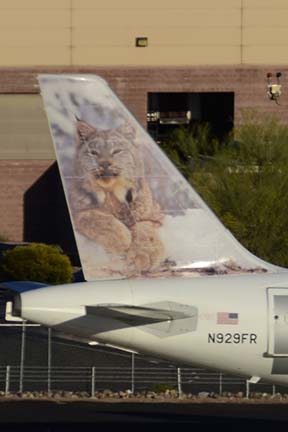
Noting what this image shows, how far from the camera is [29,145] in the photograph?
2665 inches

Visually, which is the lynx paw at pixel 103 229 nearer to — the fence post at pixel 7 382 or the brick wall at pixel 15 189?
the fence post at pixel 7 382

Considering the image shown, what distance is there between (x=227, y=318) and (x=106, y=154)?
3.03m

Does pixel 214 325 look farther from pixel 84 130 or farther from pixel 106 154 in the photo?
pixel 84 130

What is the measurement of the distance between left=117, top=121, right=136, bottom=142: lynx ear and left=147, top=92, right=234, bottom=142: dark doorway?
A: 4994cm

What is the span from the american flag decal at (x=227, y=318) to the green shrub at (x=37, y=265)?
3136 centimetres

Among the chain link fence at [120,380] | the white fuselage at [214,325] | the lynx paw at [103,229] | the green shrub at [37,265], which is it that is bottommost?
the chain link fence at [120,380]

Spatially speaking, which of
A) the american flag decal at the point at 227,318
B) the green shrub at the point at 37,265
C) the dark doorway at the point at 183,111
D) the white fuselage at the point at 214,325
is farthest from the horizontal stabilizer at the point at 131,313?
the dark doorway at the point at 183,111

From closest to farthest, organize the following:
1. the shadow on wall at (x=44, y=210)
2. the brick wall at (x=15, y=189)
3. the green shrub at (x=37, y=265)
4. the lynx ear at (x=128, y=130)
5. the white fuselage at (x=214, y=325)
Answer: the white fuselage at (x=214, y=325), the lynx ear at (x=128, y=130), the green shrub at (x=37, y=265), the brick wall at (x=15, y=189), the shadow on wall at (x=44, y=210)

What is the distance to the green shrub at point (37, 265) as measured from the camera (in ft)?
171

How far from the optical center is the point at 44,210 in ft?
224
